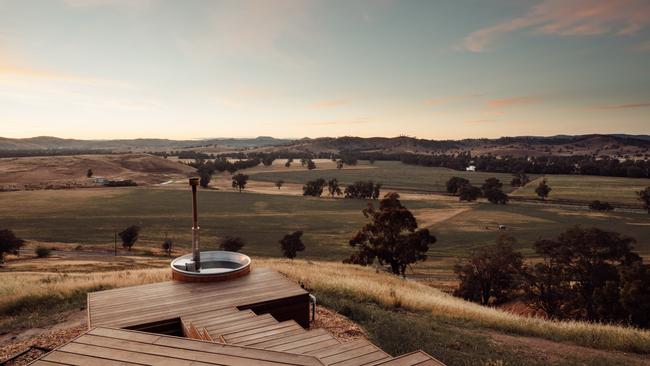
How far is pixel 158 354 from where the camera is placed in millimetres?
6566

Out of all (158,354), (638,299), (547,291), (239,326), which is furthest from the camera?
(547,291)

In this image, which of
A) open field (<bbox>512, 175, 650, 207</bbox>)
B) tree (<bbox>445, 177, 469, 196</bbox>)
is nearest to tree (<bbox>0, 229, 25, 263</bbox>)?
tree (<bbox>445, 177, 469, 196</bbox>)

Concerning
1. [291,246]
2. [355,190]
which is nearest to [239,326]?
[291,246]

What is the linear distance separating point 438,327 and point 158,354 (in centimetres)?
1099

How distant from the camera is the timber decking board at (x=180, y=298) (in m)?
10.4

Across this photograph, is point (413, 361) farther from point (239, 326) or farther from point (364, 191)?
point (364, 191)

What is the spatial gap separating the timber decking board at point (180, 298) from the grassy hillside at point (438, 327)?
12.2ft

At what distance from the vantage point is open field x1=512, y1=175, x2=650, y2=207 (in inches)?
4754

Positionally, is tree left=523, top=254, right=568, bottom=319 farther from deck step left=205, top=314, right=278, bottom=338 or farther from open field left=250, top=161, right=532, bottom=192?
open field left=250, top=161, right=532, bottom=192

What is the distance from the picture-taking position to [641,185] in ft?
463

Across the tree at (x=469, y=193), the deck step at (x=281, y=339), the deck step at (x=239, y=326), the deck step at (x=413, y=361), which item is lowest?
the tree at (x=469, y=193)

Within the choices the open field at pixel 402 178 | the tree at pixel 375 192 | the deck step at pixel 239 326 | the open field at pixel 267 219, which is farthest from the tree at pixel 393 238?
the open field at pixel 402 178

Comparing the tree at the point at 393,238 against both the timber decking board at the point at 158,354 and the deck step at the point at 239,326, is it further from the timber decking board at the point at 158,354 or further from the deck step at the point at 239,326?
the timber decking board at the point at 158,354

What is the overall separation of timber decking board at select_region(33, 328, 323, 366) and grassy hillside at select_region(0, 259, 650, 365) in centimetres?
668
